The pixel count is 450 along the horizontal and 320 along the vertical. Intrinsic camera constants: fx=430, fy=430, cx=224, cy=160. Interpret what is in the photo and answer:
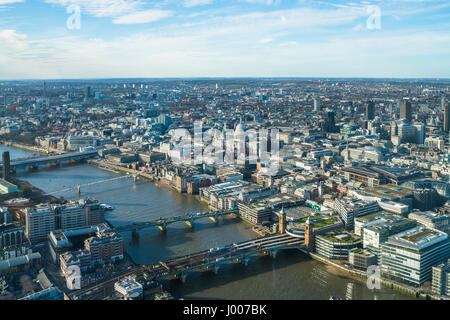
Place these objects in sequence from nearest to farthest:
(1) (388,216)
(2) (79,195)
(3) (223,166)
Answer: (1) (388,216) → (2) (79,195) → (3) (223,166)

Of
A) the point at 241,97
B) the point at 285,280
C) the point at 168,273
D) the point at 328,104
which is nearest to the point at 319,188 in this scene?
the point at 285,280

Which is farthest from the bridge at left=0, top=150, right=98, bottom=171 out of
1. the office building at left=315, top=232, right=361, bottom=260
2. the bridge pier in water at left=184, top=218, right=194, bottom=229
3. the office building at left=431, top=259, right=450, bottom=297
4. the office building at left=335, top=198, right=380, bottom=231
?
the office building at left=431, top=259, right=450, bottom=297

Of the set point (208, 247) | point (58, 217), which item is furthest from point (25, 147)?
point (208, 247)

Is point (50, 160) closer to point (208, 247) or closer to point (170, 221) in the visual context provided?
point (170, 221)

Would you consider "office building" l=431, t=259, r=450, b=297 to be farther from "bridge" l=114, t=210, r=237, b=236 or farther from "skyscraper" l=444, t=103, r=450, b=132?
"skyscraper" l=444, t=103, r=450, b=132

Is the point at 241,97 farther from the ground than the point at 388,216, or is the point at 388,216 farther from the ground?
the point at 241,97

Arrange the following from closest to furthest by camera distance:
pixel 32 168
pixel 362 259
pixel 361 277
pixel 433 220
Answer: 1. pixel 361 277
2. pixel 362 259
3. pixel 433 220
4. pixel 32 168

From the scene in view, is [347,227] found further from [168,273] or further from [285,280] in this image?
[168,273]
